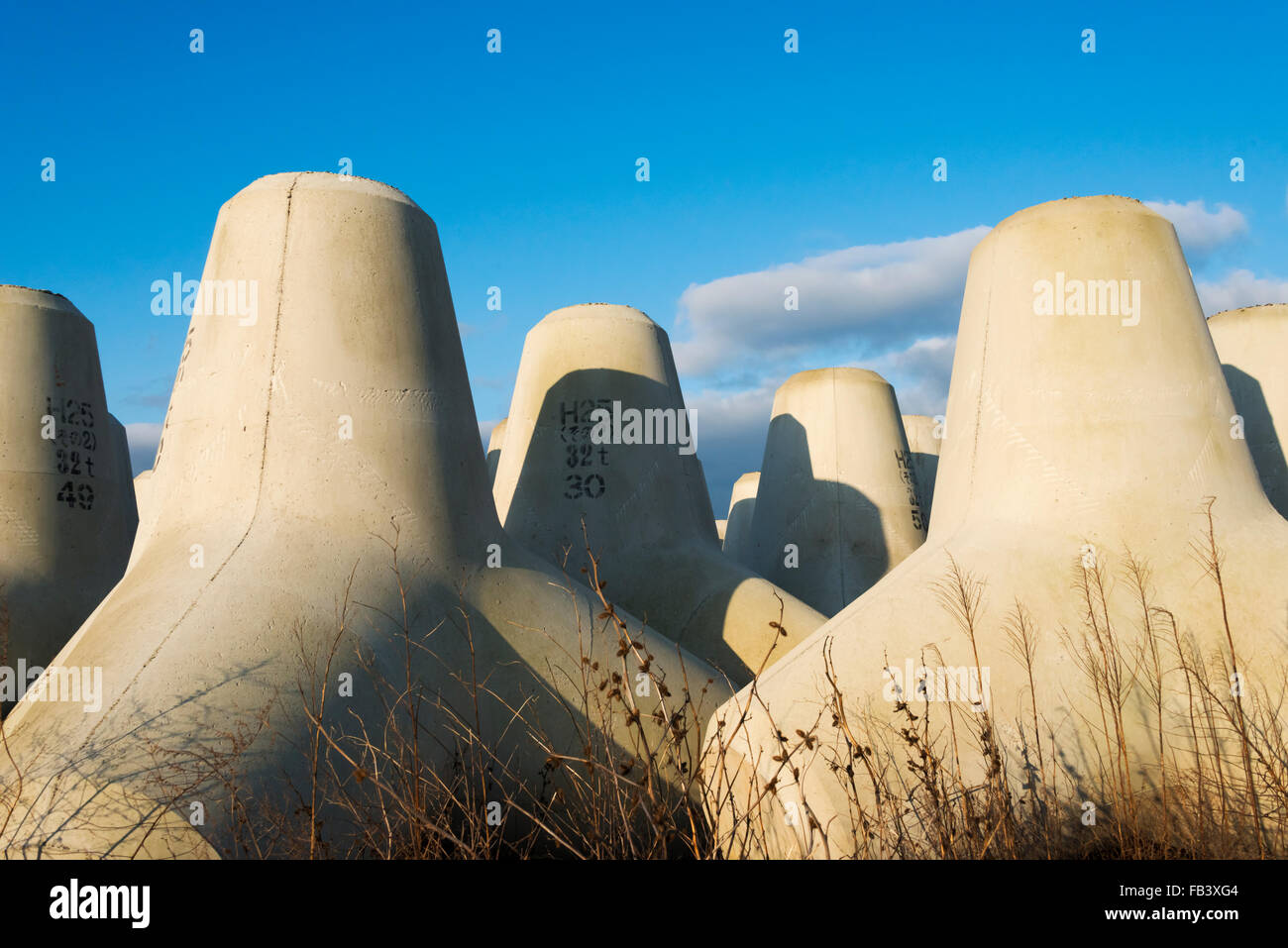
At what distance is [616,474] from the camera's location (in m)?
8.38

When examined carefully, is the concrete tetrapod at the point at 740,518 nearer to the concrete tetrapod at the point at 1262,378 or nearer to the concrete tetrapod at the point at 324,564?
the concrete tetrapod at the point at 1262,378

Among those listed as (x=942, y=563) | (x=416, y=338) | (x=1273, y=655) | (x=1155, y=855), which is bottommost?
(x=1155, y=855)

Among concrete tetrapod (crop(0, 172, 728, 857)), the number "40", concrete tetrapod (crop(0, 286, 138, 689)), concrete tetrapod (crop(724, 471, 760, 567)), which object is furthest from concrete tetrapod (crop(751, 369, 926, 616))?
the number "40"

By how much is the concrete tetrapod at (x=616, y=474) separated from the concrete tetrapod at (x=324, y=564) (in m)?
1.94

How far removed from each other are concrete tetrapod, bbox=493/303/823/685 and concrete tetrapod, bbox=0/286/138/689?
10.9 ft

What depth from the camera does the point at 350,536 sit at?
5047 millimetres

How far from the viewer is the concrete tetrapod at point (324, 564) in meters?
4.08

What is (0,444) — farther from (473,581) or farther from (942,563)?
(942,563)

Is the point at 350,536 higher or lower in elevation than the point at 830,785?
higher

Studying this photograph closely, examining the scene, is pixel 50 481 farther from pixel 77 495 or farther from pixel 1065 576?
pixel 1065 576

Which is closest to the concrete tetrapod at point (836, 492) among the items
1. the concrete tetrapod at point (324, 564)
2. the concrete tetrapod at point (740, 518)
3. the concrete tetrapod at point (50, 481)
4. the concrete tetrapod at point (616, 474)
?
the concrete tetrapod at point (616, 474)

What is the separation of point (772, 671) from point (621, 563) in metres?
3.44

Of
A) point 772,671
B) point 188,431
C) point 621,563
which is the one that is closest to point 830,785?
point 772,671
